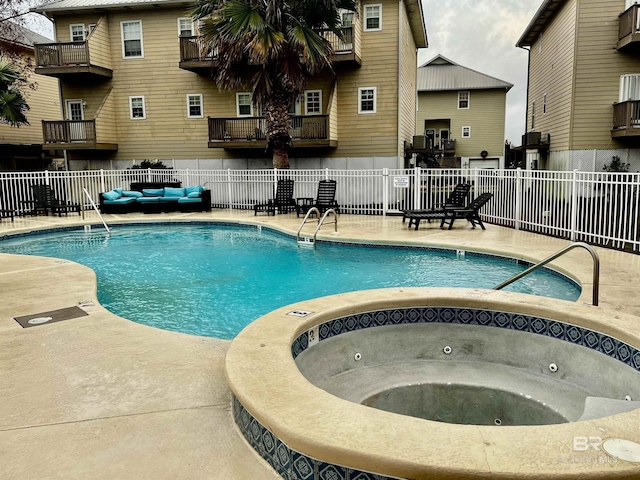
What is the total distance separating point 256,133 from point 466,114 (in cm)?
2191

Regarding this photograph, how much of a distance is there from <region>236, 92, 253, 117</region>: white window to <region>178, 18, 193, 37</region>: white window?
321 cm

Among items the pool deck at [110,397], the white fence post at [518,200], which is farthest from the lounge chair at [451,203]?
the pool deck at [110,397]

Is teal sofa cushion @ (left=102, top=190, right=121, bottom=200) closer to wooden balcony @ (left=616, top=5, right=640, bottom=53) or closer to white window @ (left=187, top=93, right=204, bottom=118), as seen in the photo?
white window @ (left=187, top=93, right=204, bottom=118)

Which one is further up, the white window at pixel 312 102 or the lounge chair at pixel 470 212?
the white window at pixel 312 102

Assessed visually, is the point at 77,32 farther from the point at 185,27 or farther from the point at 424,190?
the point at 424,190

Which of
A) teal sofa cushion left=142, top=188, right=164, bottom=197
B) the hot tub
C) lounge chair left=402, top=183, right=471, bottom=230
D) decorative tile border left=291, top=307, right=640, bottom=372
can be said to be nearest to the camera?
the hot tub

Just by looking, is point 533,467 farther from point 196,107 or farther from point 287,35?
point 196,107

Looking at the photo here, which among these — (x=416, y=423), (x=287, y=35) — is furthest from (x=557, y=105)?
(x=416, y=423)

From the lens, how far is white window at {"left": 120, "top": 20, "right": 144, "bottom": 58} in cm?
2131

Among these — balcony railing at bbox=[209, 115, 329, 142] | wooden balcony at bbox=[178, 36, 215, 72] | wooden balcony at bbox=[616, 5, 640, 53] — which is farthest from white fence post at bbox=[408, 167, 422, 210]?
wooden balcony at bbox=[178, 36, 215, 72]

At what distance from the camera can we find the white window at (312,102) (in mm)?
20281

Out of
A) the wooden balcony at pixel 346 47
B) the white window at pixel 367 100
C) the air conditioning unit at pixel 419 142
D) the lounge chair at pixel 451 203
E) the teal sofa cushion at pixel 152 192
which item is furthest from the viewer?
the air conditioning unit at pixel 419 142

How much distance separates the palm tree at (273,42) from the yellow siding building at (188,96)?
90.1 inches

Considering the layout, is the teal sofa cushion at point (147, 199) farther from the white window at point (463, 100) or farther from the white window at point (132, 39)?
the white window at point (463, 100)
